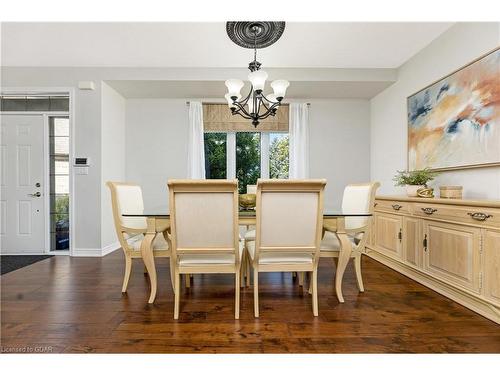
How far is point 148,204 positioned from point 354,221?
11.0ft

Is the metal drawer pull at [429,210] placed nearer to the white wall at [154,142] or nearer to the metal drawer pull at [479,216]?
the metal drawer pull at [479,216]

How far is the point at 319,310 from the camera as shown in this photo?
2.02 meters

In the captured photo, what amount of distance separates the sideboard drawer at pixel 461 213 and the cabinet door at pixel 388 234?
36 cm

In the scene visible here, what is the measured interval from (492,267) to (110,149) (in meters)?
4.44

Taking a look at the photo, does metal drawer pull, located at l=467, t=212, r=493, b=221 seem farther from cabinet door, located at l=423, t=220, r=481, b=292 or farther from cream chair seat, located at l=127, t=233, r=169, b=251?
cream chair seat, located at l=127, t=233, r=169, b=251

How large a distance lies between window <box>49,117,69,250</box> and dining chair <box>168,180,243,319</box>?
3.12 meters

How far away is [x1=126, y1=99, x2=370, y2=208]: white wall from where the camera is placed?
448 centimetres

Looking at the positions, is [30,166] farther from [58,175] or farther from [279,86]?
[279,86]

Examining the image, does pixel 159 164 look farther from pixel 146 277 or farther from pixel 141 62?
pixel 146 277

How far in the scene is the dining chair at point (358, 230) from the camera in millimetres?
2248

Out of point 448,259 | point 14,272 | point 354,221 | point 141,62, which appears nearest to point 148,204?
point 14,272

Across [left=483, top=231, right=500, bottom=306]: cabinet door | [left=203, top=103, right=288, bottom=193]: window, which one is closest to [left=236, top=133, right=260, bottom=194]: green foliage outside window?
[left=203, top=103, right=288, bottom=193]: window

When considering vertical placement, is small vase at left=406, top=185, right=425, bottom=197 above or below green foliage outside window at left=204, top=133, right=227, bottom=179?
below

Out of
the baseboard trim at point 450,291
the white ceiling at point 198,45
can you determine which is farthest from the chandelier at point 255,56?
the baseboard trim at point 450,291
